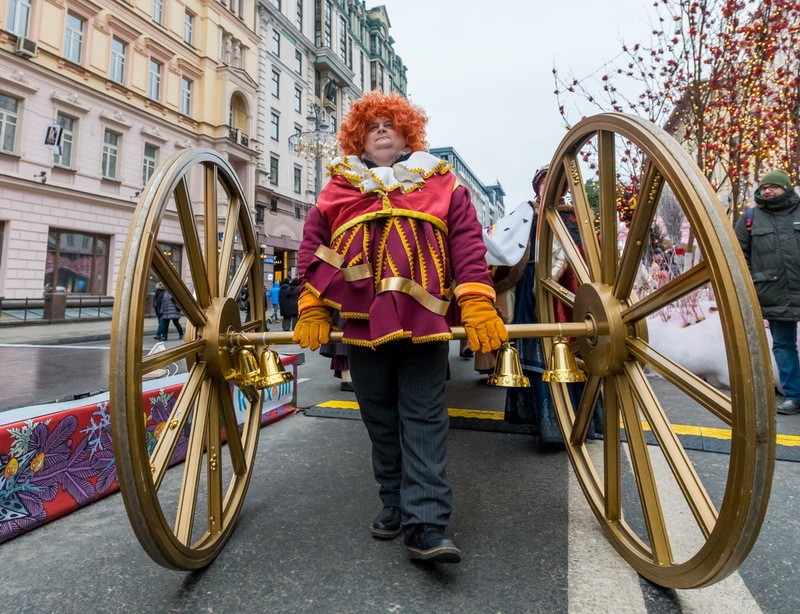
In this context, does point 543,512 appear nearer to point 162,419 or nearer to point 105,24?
point 162,419

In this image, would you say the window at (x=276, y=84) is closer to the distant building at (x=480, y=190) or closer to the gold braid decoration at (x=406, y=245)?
the gold braid decoration at (x=406, y=245)

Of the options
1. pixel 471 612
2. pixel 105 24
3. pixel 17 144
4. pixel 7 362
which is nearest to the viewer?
pixel 471 612

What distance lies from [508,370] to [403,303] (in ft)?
1.59

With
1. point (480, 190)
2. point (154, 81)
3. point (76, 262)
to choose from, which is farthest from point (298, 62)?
point (480, 190)

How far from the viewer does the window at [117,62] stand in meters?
17.0

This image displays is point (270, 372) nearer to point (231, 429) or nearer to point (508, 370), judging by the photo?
point (231, 429)

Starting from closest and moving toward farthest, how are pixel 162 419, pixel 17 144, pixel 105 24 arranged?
→ pixel 162 419 → pixel 17 144 → pixel 105 24

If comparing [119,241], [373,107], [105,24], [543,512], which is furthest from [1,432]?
[105,24]

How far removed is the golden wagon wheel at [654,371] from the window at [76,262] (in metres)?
17.0

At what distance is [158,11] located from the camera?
1875 centimetres

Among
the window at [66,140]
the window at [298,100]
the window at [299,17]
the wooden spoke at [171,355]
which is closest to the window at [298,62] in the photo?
the window at [298,100]

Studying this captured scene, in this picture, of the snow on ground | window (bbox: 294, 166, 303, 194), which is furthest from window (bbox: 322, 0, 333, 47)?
the snow on ground

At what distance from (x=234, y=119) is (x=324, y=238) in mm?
23635

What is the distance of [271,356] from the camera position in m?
1.85
